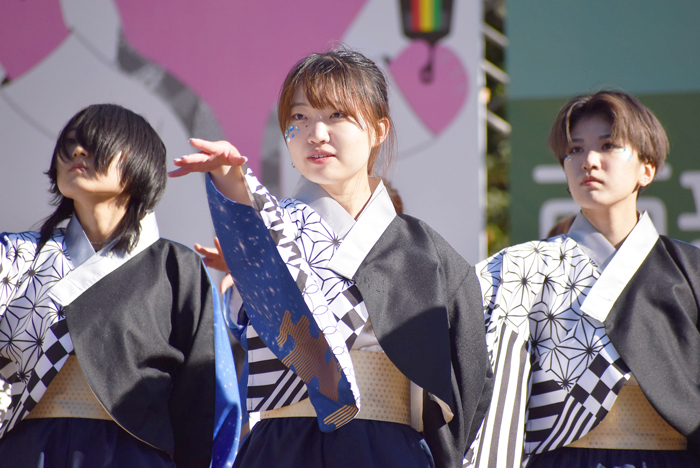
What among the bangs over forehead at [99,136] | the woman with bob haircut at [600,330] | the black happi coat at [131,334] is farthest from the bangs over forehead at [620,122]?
the bangs over forehead at [99,136]

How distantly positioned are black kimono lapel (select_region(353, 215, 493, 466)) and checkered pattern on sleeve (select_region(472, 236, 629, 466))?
0.15 m

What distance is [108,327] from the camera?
6.59 ft

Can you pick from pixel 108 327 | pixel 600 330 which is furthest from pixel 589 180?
pixel 108 327

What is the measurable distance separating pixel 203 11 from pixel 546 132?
1.80 meters

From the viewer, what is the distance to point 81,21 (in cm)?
324

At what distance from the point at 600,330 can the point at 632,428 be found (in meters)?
0.31

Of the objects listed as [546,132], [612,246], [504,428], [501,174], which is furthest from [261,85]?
[501,174]

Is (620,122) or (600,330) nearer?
(600,330)

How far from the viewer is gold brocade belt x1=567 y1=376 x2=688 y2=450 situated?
2.04m

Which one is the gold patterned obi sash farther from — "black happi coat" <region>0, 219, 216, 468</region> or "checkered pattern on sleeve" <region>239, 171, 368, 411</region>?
"checkered pattern on sleeve" <region>239, 171, 368, 411</region>

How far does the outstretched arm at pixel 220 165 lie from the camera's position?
141 centimetres

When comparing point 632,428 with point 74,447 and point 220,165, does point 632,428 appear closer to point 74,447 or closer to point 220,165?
point 220,165

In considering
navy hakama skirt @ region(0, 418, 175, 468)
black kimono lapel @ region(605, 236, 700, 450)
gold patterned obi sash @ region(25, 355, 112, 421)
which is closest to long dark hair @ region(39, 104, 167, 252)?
gold patterned obi sash @ region(25, 355, 112, 421)

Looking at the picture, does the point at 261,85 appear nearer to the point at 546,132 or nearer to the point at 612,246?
the point at 546,132
